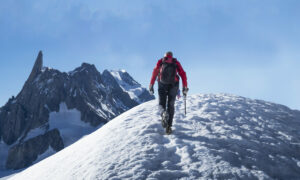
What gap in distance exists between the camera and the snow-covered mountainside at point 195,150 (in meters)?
7.51

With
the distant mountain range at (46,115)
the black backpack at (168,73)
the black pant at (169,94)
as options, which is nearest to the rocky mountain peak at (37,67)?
the distant mountain range at (46,115)

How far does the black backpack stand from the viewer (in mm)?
9719

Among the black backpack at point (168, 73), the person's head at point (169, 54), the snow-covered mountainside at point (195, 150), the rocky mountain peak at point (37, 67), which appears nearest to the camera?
the snow-covered mountainside at point (195, 150)

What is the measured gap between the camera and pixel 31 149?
417ft

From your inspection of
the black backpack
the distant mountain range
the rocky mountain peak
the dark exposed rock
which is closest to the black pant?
the black backpack

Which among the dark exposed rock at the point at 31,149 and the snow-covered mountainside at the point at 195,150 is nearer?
the snow-covered mountainside at the point at 195,150

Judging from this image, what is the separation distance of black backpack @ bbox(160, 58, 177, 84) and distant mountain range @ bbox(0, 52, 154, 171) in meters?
124

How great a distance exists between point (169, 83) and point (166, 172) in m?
3.50

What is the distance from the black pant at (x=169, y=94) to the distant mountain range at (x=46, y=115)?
404ft

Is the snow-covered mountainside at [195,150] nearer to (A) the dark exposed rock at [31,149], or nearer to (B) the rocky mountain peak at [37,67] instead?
(A) the dark exposed rock at [31,149]

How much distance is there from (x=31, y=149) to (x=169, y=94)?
13289 cm

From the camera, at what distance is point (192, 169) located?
7.45 metres

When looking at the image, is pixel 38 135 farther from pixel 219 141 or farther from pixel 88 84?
pixel 219 141

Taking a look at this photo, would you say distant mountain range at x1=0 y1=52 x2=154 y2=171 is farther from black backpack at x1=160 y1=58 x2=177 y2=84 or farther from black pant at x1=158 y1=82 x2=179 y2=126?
black backpack at x1=160 y1=58 x2=177 y2=84
